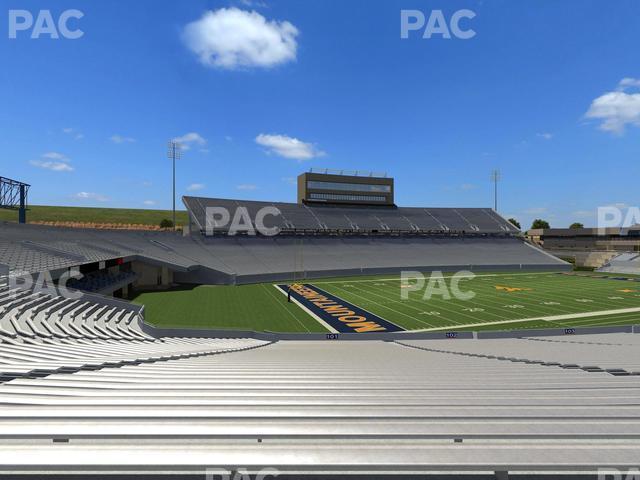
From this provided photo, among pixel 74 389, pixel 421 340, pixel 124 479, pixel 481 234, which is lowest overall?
pixel 421 340

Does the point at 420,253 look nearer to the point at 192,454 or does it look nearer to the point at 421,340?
the point at 421,340

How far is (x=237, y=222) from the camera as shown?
5519cm

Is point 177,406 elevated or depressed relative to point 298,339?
elevated

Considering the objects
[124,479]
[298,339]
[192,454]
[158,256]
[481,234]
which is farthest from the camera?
[481,234]

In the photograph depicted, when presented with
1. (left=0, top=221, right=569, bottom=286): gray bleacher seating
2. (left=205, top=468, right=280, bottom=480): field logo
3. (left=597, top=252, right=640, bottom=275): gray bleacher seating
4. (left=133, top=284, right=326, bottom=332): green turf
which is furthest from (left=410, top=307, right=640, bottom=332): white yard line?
(left=597, top=252, right=640, bottom=275): gray bleacher seating

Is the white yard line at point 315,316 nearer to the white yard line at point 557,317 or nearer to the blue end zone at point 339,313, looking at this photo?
the blue end zone at point 339,313

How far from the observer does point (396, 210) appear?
236 ft

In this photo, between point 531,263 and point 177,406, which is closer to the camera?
point 177,406

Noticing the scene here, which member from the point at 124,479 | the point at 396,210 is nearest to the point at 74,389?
the point at 124,479

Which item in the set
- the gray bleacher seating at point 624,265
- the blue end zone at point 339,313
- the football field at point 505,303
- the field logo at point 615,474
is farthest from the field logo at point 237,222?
the gray bleacher seating at point 624,265

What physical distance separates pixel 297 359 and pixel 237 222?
157ft

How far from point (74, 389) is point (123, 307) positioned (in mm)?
19688

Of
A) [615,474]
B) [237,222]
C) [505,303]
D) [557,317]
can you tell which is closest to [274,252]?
[237,222]

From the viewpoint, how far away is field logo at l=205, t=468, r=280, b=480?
1.92 metres
